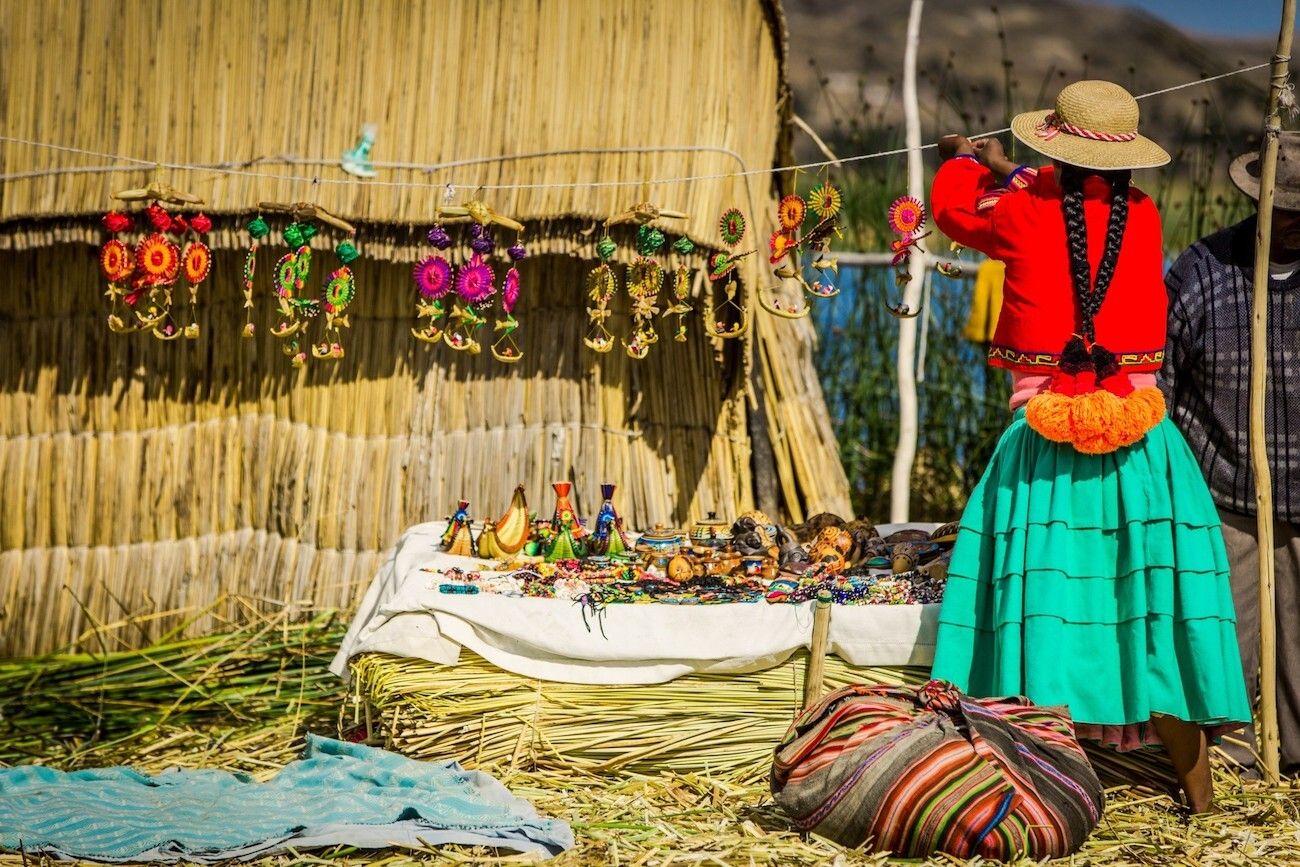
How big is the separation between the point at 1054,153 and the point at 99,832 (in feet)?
9.62

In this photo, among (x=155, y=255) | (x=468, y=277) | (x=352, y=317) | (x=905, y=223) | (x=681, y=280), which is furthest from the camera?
(x=352, y=317)

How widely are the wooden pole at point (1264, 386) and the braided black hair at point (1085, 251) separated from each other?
53 centimetres

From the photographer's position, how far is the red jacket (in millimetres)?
3656

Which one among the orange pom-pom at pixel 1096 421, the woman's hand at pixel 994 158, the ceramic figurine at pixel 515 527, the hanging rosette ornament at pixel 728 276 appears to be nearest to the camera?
the orange pom-pom at pixel 1096 421

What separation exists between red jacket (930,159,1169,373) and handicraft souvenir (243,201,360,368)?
7.55ft

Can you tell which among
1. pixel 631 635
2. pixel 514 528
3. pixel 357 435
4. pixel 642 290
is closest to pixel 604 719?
pixel 631 635

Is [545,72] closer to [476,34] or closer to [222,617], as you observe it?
[476,34]

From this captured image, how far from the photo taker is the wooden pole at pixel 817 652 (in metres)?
3.92

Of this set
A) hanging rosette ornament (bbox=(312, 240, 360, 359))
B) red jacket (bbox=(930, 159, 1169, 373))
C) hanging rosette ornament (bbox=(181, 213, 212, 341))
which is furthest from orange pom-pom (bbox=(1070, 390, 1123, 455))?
hanging rosette ornament (bbox=(181, 213, 212, 341))

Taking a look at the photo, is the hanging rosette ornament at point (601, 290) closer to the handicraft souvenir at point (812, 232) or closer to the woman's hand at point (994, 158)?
the handicraft souvenir at point (812, 232)

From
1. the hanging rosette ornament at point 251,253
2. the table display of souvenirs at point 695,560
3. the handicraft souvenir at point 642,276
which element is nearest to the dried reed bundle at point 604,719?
the table display of souvenirs at point 695,560

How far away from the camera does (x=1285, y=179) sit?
4012 millimetres

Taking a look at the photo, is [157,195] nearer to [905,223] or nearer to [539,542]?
[539,542]

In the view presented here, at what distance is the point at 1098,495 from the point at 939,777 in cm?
A: 87
